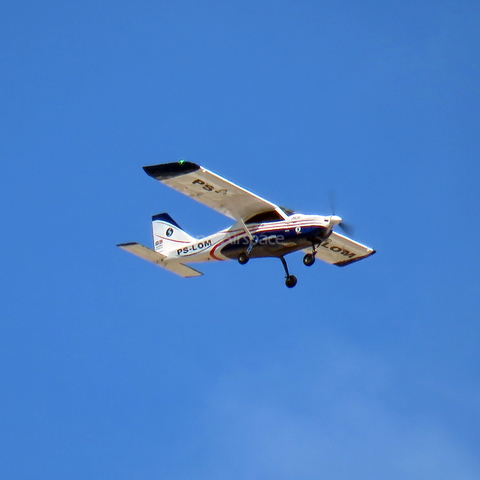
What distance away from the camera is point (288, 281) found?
29.1m

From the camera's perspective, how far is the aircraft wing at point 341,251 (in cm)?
3146

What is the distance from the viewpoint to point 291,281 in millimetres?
29125

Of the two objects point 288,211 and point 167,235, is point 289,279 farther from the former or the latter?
point 167,235

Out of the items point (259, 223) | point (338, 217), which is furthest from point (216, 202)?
point (338, 217)

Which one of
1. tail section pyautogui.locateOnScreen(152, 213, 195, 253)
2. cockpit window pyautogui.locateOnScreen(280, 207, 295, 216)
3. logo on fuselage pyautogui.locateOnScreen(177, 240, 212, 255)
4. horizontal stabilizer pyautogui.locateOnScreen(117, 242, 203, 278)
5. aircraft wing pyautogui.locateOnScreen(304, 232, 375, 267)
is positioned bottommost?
horizontal stabilizer pyautogui.locateOnScreen(117, 242, 203, 278)

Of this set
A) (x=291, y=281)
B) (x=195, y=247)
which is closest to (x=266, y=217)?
(x=291, y=281)

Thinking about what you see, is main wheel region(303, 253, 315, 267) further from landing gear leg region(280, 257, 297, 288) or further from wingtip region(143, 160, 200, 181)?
wingtip region(143, 160, 200, 181)

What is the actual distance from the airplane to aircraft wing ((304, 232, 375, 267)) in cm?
6

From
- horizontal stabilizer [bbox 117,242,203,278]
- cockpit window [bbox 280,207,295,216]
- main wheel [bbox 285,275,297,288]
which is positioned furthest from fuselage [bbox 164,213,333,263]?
main wheel [bbox 285,275,297,288]

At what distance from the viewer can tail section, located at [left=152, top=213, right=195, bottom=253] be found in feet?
102

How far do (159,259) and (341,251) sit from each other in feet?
19.4

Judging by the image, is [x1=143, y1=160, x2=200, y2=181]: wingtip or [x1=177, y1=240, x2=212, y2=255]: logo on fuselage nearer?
[x1=143, y1=160, x2=200, y2=181]: wingtip

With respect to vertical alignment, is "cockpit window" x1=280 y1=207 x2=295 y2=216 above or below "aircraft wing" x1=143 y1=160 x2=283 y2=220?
above

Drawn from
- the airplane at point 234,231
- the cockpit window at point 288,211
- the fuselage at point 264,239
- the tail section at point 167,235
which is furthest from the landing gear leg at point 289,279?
the tail section at point 167,235
